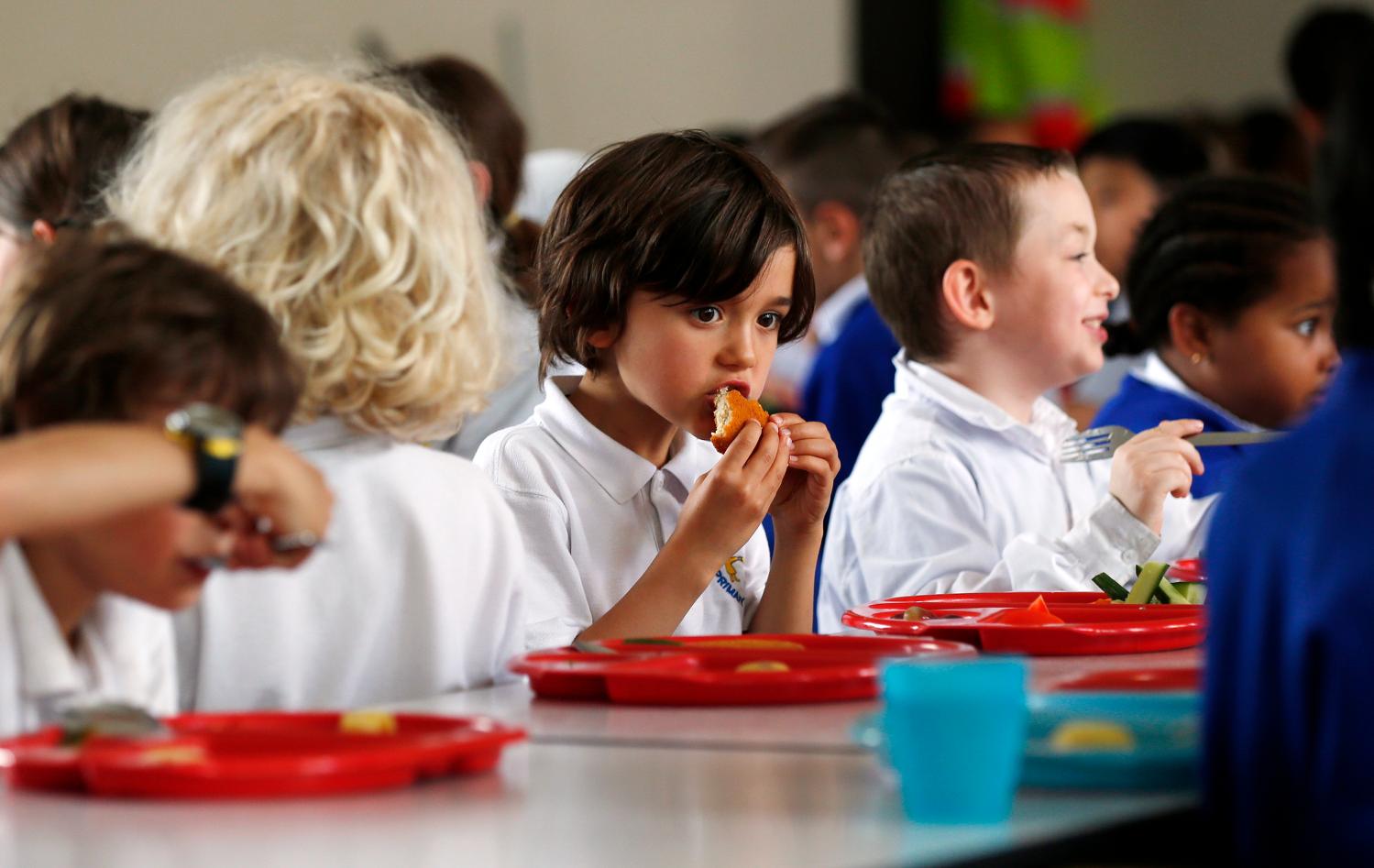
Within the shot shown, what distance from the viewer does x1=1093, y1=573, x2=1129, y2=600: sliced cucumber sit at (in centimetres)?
219

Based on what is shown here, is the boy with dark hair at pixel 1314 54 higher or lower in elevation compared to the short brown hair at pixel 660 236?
higher

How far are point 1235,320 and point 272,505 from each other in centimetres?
226

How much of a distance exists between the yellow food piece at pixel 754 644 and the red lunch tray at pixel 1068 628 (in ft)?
0.62

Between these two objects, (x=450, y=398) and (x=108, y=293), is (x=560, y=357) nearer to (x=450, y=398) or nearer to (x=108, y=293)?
(x=450, y=398)

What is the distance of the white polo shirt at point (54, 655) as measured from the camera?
4.50ft

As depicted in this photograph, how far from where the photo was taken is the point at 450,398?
183 cm

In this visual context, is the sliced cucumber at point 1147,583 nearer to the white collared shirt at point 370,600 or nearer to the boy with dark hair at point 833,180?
the white collared shirt at point 370,600

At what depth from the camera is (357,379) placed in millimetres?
1762

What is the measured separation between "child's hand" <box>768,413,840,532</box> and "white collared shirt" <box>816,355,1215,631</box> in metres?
0.30

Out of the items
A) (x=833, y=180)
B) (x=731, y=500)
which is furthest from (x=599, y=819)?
(x=833, y=180)

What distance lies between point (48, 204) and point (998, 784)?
1971mm

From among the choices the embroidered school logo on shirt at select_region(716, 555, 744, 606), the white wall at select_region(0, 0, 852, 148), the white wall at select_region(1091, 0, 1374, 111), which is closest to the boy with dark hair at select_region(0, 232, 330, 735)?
the embroidered school logo on shirt at select_region(716, 555, 744, 606)

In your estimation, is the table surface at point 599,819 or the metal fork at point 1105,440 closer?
the table surface at point 599,819

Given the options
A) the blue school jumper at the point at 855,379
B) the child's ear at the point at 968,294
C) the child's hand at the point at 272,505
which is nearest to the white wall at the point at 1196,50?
the blue school jumper at the point at 855,379
